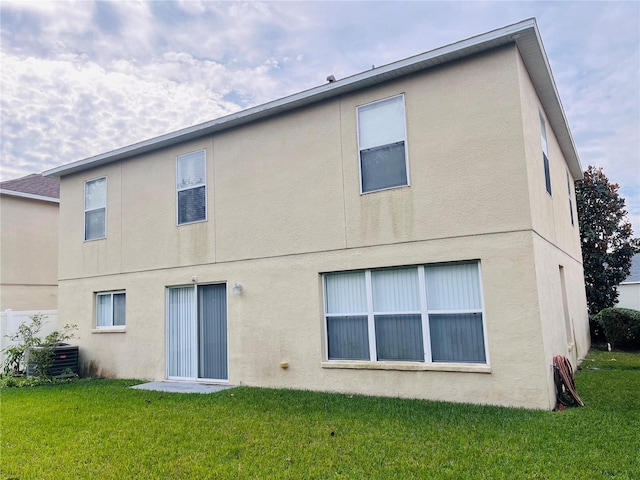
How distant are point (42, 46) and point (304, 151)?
7.35m

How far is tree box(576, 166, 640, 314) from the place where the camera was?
19.1 m

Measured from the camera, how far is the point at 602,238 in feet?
64.1

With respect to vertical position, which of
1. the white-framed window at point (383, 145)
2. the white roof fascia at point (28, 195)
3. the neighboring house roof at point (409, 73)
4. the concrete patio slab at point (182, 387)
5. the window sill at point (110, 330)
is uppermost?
the white roof fascia at point (28, 195)

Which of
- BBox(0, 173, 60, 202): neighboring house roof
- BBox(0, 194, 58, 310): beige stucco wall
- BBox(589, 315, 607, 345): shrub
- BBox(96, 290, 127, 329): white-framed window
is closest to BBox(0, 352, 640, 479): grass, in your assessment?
BBox(96, 290, 127, 329): white-framed window

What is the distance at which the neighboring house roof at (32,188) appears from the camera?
16438 mm

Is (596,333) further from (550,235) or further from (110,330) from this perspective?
(110,330)

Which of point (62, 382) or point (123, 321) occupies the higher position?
point (123, 321)

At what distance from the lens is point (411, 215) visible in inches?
308

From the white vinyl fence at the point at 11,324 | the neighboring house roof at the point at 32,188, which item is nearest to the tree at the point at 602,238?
the white vinyl fence at the point at 11,324

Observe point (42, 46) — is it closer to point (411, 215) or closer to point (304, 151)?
point (304, 151)

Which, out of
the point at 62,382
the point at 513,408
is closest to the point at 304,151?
the point at 513,408

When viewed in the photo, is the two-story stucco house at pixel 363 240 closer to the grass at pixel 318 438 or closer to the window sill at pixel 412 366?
the window sill at pixel 412 366

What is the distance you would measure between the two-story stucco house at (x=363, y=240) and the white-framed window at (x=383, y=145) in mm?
26

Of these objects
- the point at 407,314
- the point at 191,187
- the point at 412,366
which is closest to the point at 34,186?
the point at 191,187
